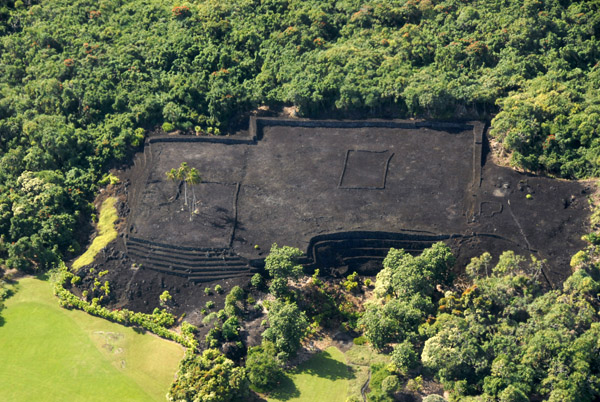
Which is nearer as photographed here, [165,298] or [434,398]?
[434,398]

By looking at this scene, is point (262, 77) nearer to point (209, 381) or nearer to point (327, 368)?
point (327, 368)

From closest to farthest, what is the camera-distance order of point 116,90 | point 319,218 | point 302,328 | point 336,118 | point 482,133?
point 302,328, point 319,218, point 482,133, point 336,118, point 116,90

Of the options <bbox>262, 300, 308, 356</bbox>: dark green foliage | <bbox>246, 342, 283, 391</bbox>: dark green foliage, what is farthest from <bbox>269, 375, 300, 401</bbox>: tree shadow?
<bbox>262, 300, 308, 356</bbox>: dark green foliage

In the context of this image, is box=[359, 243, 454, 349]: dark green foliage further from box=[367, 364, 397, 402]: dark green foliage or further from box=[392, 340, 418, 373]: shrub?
box=[367, 364, 397, 402]: dark green foliage

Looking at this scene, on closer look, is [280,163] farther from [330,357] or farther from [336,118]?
[330,357]

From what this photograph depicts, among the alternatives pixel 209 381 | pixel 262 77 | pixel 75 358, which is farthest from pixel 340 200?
pixel 75 358

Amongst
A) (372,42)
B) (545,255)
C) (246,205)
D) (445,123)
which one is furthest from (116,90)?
(545,255)

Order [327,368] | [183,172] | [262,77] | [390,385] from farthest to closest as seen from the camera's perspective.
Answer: [262,77], [183,172], [327,368], [390,385]
